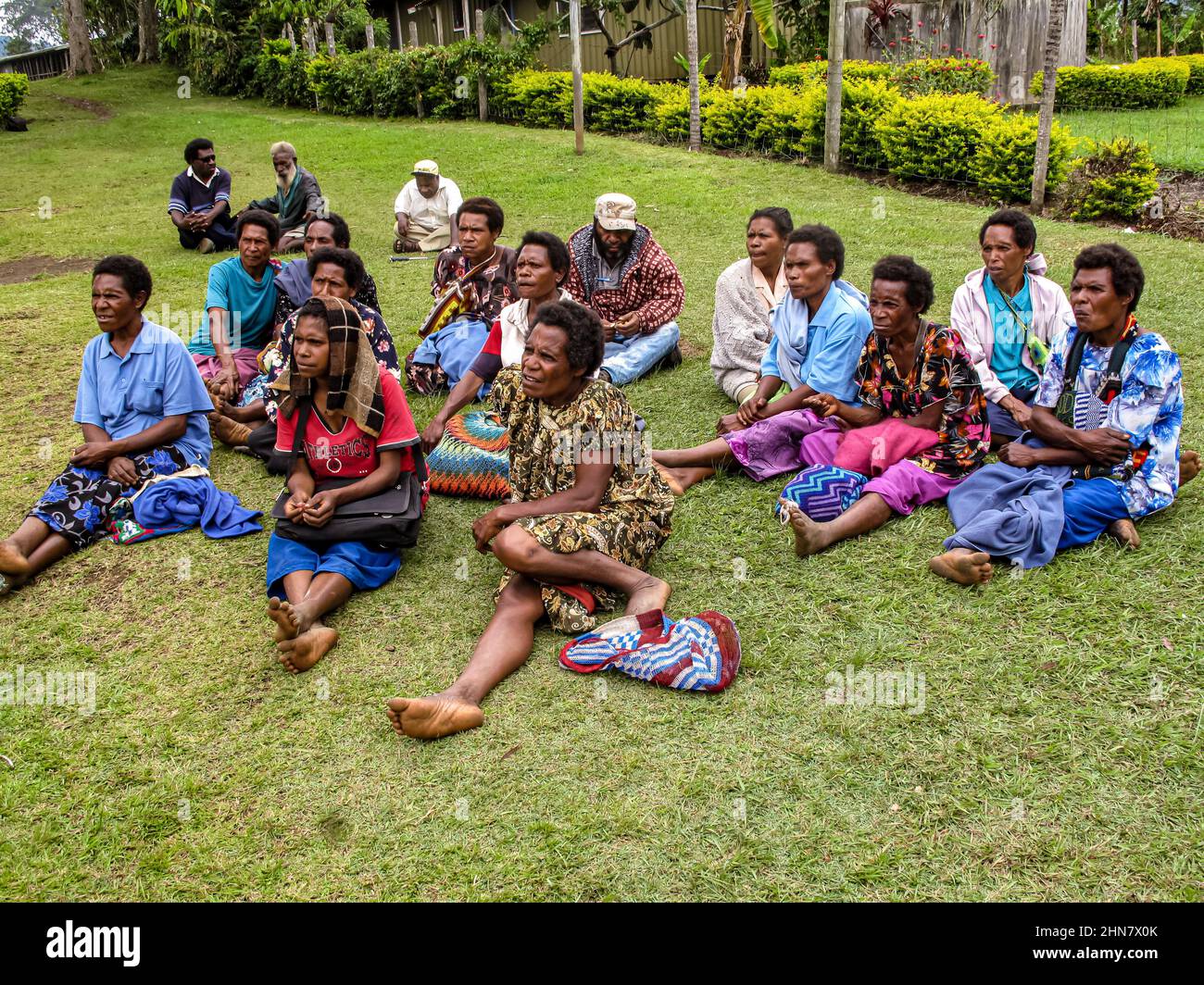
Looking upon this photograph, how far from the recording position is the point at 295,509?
4.26 meters

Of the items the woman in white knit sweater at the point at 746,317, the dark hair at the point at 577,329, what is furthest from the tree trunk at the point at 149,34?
the dark hair at the point at 577,329

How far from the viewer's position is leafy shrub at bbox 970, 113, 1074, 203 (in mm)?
10117

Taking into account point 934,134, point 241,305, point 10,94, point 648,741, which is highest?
point 10,94

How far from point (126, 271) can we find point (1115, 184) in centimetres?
874

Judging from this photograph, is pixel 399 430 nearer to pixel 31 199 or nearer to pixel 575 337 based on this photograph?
pixel 575 337

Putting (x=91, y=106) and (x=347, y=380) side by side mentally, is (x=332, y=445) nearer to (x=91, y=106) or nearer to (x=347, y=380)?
(x=347, y=380)

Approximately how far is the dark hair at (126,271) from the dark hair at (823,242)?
3.24m

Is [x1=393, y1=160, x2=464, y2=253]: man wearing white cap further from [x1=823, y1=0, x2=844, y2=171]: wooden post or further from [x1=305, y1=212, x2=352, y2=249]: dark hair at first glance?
[x1=823, y1=0, x2=844, y2=171]: wooden post

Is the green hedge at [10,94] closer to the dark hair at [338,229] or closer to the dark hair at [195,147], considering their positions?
the dark hair at [195,147]

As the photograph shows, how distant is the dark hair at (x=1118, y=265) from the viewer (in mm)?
4180

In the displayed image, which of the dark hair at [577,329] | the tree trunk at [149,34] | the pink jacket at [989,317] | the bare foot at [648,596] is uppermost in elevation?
the tree trunk at [149,34]

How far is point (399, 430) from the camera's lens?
447 centimetres

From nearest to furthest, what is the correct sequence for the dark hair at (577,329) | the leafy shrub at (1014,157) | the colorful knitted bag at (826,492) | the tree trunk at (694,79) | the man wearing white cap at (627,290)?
the dark hair at (577,329), the colorful knitted bag at (826,492), the man wearing white cap at (627,290), the leafy shrub at (1014,157), the tree trunk at (694,79)

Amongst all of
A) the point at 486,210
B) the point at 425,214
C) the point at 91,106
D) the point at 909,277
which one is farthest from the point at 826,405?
the point at 91,106
